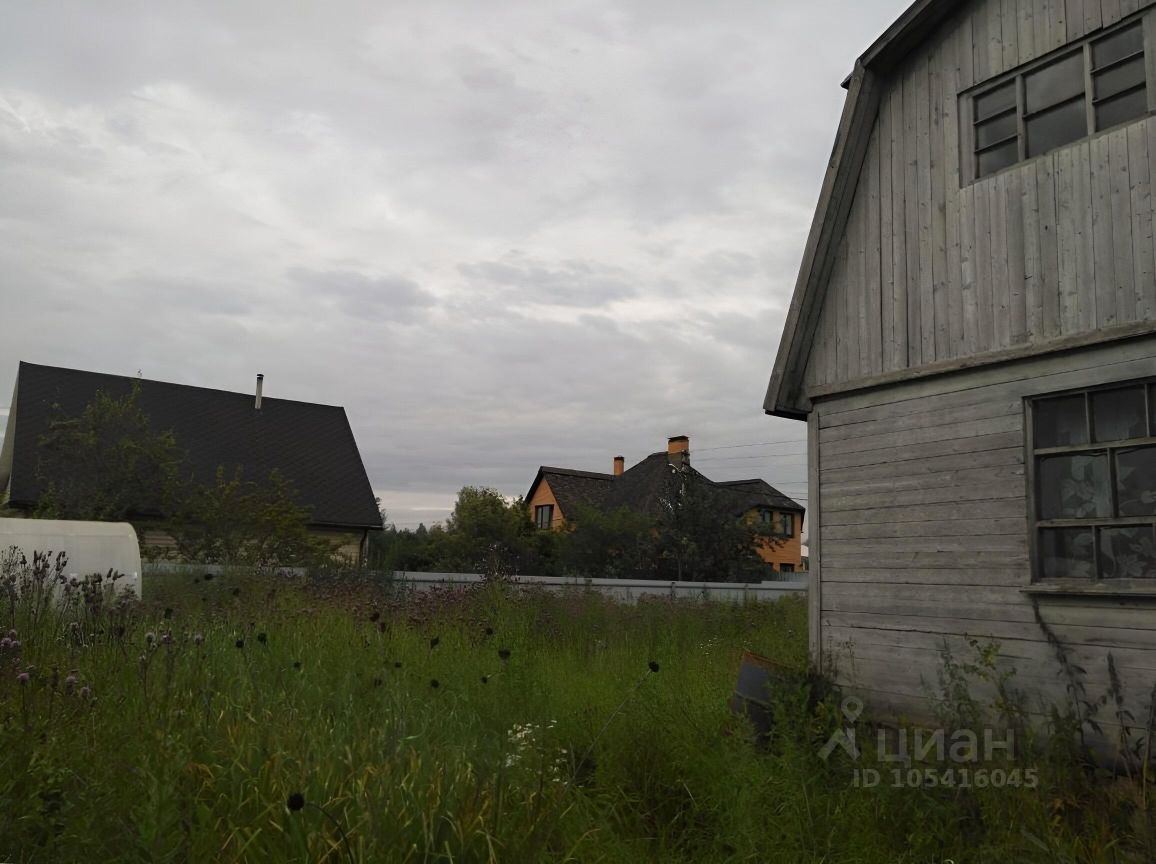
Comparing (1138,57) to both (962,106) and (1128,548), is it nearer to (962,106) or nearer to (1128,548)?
(962,106)

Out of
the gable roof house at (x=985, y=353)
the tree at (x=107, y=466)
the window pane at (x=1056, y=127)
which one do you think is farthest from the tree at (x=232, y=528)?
the window pane at (x=1056, y=127)

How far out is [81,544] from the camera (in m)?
11.3

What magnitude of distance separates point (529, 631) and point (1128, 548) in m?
7.09

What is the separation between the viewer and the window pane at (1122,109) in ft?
20.7

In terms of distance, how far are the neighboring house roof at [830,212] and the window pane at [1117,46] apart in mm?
1468

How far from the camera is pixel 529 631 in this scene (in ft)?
37.2

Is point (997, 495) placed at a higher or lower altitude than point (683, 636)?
higher

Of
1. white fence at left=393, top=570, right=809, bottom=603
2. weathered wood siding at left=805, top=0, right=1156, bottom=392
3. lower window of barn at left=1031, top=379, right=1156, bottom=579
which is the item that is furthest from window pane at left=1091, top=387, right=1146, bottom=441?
white fence at left=393, top=570, right=809, bottom=603

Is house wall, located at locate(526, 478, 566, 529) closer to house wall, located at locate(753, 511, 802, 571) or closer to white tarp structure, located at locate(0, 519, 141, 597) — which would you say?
house wall, located at locate(753, 511, 802, 571)

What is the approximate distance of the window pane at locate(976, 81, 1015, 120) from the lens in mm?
7113

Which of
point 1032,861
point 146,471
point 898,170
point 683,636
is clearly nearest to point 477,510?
point 146,471

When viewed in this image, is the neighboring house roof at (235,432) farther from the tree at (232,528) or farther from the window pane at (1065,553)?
the window pane at (1065,553)

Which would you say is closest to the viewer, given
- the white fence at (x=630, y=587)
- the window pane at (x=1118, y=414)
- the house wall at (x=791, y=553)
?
the window pane at (x=1118, y=414)

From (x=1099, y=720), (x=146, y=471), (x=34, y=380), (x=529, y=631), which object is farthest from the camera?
(x=34, y=380)
